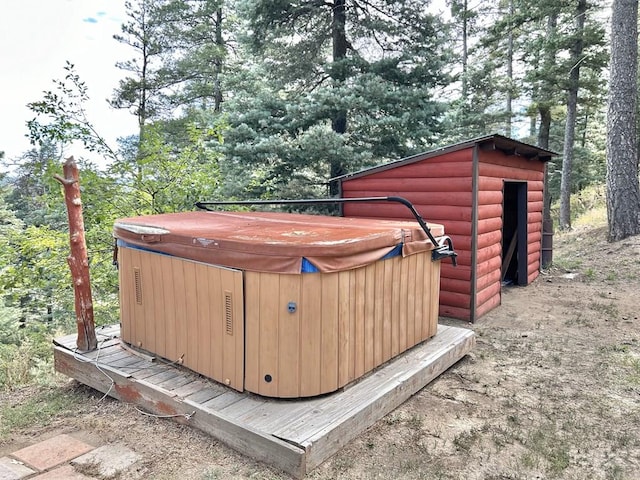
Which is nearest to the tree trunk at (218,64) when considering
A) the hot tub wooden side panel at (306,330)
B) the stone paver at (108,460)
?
the hot tub wooden side panel at (306,330)

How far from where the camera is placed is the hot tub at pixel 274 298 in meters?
2.48

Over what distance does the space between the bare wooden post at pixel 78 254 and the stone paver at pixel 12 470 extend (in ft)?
3.61

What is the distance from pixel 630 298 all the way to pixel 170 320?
5.92 m

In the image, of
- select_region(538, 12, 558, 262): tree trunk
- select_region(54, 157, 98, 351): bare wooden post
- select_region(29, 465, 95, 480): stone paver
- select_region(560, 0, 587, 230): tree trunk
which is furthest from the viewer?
select_region(560, 0, 587, 230): tree trunk

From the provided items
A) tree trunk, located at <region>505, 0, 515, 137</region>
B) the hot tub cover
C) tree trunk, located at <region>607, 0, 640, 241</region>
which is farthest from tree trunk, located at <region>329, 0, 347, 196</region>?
tree trunk, located at <region>505, 0, 515, 137</region>

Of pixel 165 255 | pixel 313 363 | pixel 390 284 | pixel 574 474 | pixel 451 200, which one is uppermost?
pixel 451 200

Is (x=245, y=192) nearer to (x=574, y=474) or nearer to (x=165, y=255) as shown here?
(x=165, y=255)

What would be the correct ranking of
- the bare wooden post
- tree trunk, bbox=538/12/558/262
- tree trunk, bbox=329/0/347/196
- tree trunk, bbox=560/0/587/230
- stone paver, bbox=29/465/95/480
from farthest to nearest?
tree trunk, bbox=560/0/587/230 → tree trunk, bbox=329/0/347/196 → tree trunk, bbox=538/12/558/262 → the bare wooden post → stone paver, bbox=29/465/95/480

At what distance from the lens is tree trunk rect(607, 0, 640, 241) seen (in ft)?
25.4

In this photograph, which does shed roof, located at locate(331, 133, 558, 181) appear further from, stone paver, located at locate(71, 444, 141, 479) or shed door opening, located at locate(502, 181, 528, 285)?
stone paver, located at locate(71, 444, 141, 479)

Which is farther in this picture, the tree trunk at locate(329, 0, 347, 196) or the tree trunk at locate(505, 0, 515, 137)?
the tree trunk at locate(505, 0, 515, 137)

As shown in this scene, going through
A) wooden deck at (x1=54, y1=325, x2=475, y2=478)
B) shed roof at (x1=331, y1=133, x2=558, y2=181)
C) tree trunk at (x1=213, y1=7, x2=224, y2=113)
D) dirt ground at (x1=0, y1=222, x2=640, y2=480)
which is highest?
tree trunk at (x1=213, y1=7, x2=224, y2=113)

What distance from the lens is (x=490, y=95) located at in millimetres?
13711

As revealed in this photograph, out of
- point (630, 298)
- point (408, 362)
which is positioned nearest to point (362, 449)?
point (408, 362)
